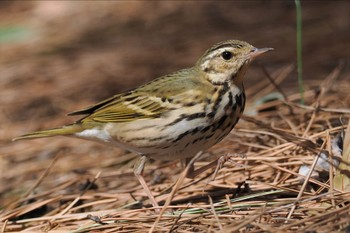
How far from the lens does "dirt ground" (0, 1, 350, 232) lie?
552cm

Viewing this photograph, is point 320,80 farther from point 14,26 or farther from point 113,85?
point 14,26

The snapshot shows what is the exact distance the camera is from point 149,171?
19.7 ft

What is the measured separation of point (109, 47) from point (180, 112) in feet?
14.6

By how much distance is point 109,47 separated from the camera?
9.15 m

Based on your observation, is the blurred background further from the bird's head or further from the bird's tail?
the bird's head

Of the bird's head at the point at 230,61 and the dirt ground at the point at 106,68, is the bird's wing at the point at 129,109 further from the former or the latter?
the dirt ground at the point at 106,68

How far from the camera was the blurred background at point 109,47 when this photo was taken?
Result: 7.38 m

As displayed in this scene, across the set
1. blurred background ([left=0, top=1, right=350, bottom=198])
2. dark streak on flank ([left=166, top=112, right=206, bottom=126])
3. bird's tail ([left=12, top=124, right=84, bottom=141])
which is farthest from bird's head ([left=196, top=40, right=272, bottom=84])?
blurred background ([left=0, top=1, right=350, bottom=198])

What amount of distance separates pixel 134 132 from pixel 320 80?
9.49 feet

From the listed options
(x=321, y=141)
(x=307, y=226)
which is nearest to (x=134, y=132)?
(x=321, y=141)

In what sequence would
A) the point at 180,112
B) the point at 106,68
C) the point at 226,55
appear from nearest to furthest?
the point at 180,112
the point at 226,55
the point at 106,68

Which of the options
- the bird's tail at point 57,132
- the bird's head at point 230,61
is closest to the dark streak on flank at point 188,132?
the bird's head at point 230,61

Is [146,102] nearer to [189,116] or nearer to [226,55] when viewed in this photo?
[189,116]

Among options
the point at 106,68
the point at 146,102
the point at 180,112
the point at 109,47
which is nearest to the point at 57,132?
the point at 146,102
